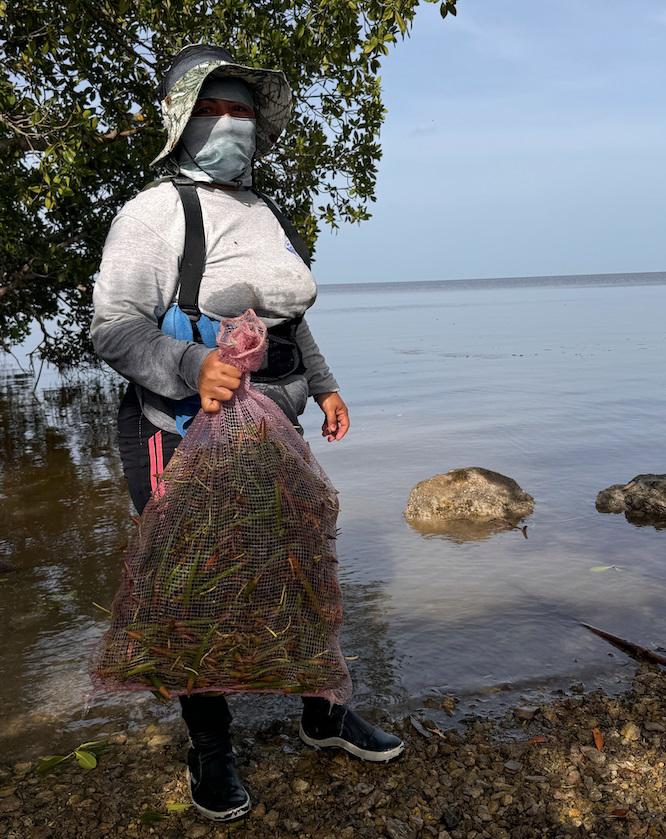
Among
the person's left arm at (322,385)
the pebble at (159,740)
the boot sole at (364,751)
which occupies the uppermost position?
the person's left arm at (322,385)

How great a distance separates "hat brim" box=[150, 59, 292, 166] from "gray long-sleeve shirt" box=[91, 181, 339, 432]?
0.26 meters

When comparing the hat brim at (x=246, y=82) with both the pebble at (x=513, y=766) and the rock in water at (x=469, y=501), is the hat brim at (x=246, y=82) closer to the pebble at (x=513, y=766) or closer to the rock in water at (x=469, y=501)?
the pebble at (x=513, y=766)

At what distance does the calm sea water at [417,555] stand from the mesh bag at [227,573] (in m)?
1.13

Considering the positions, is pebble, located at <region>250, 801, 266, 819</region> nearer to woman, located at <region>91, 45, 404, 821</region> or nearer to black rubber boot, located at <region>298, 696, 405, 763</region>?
woman, located at <region>91, 45, 404, 821</region>

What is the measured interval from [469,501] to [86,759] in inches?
184

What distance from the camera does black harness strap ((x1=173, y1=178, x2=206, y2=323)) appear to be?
2.96 m

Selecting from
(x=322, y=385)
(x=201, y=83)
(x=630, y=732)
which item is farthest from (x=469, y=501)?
(x=201, y=83)

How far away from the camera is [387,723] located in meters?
3.76

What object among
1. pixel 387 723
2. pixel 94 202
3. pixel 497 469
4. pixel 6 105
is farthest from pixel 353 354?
pixel 387 723

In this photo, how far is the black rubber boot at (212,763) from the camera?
9.96ft

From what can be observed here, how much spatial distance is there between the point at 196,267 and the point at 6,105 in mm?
6095

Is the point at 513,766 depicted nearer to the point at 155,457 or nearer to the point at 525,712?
the point at 525,712

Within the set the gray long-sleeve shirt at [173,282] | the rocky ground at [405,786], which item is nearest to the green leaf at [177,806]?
the rocky ground at [405,786]

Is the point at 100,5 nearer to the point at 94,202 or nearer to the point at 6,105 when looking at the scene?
the point at 6,105
